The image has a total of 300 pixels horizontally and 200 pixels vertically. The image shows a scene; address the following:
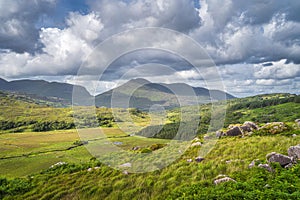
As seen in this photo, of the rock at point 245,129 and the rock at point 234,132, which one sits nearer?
the rock at point 234,132

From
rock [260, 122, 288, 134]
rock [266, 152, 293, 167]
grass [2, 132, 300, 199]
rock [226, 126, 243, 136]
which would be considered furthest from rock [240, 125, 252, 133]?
rock [266, 152, 293, 167]

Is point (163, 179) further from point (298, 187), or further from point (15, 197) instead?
point (15, 197)

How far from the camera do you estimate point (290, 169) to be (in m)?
14.1

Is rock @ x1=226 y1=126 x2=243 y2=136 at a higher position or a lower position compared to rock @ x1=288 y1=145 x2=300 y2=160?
lower

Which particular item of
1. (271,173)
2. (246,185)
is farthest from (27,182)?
(271,173)

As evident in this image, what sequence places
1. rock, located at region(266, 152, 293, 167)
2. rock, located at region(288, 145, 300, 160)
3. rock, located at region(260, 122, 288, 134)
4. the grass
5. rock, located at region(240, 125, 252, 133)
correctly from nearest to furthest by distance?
the grass
rock, located at region(266, 152, 293, 167)
rock, located at region(288, 145, 300, 160)
rock, located at region(260, 122, 288, 134)
rock, located at region(240, 125, 252, 133)

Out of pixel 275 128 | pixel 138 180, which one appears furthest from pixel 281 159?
pixel 275 128

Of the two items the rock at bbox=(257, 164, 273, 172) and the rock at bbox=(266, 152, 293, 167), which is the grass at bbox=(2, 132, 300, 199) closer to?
the rock at bbox=(257, 164, 273, 172)

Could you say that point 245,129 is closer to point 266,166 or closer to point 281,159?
point 281,159

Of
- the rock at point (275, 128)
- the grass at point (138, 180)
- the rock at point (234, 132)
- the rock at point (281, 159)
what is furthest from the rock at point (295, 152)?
the rock at point (234, 132)

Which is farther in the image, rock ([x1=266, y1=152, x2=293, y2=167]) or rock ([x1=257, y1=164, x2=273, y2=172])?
rock ([x1=266, y1=152, x2=293, y2=167])

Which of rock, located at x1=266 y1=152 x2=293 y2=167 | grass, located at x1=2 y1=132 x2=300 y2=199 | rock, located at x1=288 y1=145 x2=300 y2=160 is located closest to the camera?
grass, located at x1=2 y1=132 x2=300 y2=199

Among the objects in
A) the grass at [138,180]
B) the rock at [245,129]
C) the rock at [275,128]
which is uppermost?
the rock at [275,128]

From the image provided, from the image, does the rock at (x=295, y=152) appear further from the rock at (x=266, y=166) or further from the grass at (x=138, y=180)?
the rock at (x=266, y=166)
